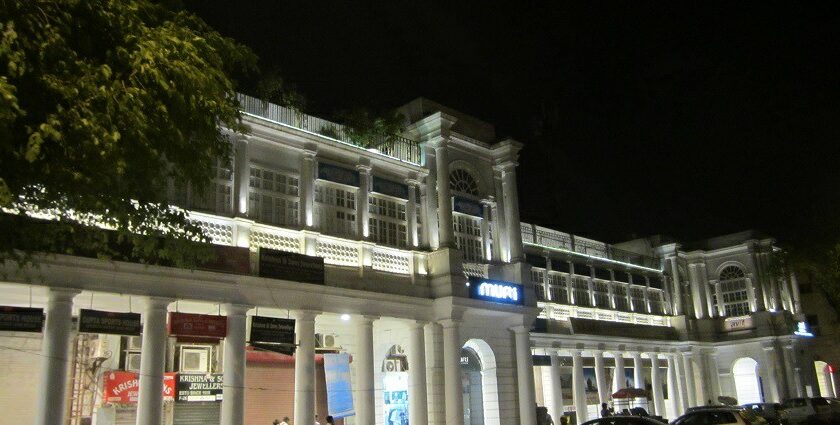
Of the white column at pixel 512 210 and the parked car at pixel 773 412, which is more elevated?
the white column at pixel 512 210

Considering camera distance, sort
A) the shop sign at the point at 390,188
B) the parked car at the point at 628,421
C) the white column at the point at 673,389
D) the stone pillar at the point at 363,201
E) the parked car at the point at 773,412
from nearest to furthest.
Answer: the parked car at the point at 628,421 → the stone pillar at the point at 363,201 → the shop sign at the point at 390,188 → the parked car at the point at 773,412 → the white column at the point at 673,389

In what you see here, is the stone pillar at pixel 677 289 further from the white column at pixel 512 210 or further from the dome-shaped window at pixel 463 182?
the dome-shaped window at pixel 463 182

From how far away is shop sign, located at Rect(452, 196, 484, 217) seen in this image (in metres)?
23.8

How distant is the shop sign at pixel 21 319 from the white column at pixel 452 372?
1135cm

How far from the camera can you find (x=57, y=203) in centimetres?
937

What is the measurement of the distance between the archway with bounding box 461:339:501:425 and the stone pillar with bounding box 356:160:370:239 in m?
5.90

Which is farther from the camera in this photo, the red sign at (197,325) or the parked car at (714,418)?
the parked car at (714,418)

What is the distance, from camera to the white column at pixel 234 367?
16844mm

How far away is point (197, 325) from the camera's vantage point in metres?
16.9

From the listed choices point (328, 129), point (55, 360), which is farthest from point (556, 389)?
point (55, 360)

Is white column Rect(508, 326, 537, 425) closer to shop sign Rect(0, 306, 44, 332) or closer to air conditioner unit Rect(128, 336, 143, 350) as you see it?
air conditioner unit Rect(128, 336, 143, 350)

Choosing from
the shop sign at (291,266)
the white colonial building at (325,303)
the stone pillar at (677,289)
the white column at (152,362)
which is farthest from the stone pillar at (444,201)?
the stone pillar at (677,289)

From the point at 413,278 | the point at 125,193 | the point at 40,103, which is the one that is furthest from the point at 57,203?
the point at 413,278

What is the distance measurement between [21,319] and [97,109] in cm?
809
